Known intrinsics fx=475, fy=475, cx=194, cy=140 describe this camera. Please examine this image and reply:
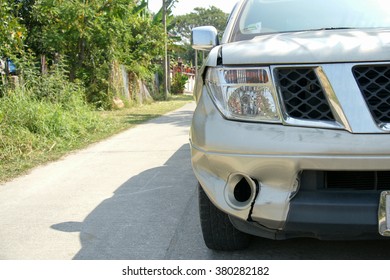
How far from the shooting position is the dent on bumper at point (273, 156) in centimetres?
226

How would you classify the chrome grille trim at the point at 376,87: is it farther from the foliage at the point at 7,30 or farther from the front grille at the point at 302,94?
the foliage at the point at 7,30

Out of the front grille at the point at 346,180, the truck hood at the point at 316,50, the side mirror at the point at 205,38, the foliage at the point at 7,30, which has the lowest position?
the front grille at the point at 346,180

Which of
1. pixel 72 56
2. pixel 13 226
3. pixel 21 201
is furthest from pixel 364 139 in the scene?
pixel 72 56

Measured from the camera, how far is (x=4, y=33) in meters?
7.25

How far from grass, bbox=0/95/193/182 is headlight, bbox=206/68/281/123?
12.4 feet

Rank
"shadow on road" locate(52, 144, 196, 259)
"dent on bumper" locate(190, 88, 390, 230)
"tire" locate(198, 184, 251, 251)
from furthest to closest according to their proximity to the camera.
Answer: "shadow on road" locate(52, 144, 196, 259) < "tire" locate(198, 184, 251, 251) < "dent on bumper" locate(190, 88, 390, 230)

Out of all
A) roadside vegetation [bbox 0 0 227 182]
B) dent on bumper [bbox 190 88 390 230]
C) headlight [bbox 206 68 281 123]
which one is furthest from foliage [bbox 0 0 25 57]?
dent on bumper [bbox 190 88 390 230]

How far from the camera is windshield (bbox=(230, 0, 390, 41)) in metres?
3.35

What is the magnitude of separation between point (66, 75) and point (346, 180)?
1054cm

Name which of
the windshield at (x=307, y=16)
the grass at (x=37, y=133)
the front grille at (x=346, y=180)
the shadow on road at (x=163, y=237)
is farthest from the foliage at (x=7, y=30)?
the front grille at (x=346, y=180)

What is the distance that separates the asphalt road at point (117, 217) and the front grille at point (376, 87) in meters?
A: 1.11

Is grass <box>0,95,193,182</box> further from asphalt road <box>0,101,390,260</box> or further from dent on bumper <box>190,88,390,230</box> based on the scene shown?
dent on bumper <box>190,88,390,230</box>

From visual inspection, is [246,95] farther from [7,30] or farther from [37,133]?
[7,30]
